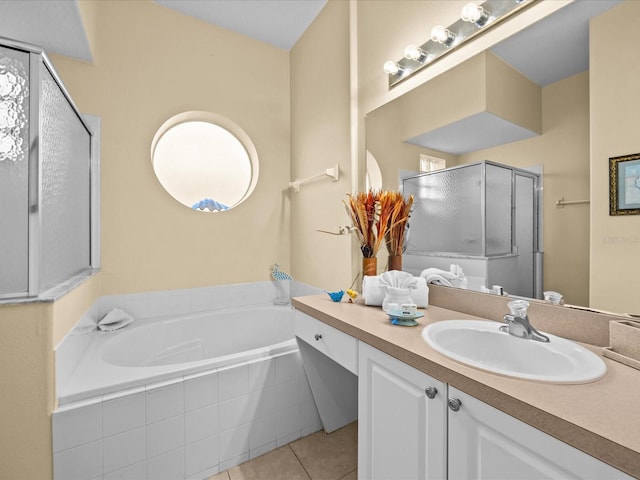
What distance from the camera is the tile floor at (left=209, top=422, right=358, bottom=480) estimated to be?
4.68 ft

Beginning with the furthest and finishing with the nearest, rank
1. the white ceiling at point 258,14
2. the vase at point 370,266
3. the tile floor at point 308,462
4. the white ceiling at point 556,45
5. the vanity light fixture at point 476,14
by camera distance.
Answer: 1. the white ceiling at point 258,14
2. the vase at point 370,266
3. the tile floor at point 308,462
4. the vanity light fixture at point 476,14
5. the white ceiling at point 556,45

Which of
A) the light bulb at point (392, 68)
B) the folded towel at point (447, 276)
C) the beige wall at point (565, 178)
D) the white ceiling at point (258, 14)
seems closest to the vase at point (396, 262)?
the folded towel at point (447, 276)

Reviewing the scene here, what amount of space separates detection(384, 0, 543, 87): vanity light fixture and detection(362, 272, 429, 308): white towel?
105 cm

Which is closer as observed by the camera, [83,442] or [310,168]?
[83,442]

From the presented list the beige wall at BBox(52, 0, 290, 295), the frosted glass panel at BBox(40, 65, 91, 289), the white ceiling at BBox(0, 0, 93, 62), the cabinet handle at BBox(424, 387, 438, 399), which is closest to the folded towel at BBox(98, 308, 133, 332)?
the beige wall at BBox(52, 0, 290, 295)

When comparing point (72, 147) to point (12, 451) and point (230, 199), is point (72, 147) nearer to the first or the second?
point (12, 451)

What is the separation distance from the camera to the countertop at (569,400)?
47 centimetres

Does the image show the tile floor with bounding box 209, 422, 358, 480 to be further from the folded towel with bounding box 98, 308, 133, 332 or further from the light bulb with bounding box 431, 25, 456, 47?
the light bulb with bounding box 431, 25, 456, 47

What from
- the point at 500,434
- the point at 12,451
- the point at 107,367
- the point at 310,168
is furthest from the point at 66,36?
the point at 500,434

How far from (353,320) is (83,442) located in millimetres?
1192

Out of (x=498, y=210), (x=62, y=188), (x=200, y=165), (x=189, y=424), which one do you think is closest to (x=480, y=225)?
(x=498, y=210)

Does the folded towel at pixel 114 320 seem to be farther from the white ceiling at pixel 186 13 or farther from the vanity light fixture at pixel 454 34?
the vanity light fixture at pixel 454 34

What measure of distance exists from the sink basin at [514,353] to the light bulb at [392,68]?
1.30 m

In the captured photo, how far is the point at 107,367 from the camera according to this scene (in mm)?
1427
